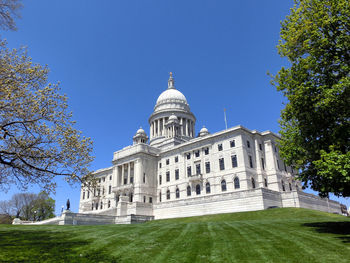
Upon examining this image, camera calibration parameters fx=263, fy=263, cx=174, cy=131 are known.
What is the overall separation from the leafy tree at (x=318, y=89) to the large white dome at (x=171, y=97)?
3065 inches

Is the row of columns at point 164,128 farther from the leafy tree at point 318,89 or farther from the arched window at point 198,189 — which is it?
the leafy tree at point 318,89

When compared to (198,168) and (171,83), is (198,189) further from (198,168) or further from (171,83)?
(171,83)

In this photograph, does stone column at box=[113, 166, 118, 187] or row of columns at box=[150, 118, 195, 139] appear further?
row of columns at box=[150, 118, 195, 139]

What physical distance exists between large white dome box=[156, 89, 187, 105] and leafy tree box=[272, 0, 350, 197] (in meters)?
77.8

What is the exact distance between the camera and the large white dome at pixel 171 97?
325ft

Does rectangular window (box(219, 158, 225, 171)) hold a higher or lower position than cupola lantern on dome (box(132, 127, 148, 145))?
lower

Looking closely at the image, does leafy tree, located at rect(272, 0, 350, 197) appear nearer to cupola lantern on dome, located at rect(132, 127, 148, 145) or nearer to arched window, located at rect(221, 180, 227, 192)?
arched window, located at rect(221, 180, 227, 192)

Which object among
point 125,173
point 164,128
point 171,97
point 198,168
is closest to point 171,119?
point 164,128

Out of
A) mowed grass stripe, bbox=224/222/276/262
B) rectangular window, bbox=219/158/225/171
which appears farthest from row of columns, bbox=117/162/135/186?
mowed grass stripe, bbox=224/222/276/262

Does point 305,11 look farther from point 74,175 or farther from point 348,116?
point 74,175

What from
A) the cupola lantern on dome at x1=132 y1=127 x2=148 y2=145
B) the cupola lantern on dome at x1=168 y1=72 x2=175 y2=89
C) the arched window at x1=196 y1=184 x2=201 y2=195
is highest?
the cupola lantern on dome at x1=168 y1=72 x2=175 y2=89

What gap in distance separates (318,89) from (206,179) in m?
44.1

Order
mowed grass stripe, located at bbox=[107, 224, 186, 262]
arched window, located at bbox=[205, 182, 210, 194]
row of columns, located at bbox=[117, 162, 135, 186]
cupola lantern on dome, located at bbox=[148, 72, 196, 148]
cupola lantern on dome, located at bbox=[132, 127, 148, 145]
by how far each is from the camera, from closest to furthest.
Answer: mowed grass stripe, located at bbox=[107, 224, 186, 262] < arched window, located at bbox=[205, 182, 210, 194] < row of columns, located at bbox=[117, 162, 135, 186] < cupola lantern on dome, located at bbox=[132, 127, 148, 145] < cupola lantern on dome, located at bbox=[148, 72, 196, 148]

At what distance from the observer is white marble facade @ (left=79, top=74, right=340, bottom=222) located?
4891 cm
